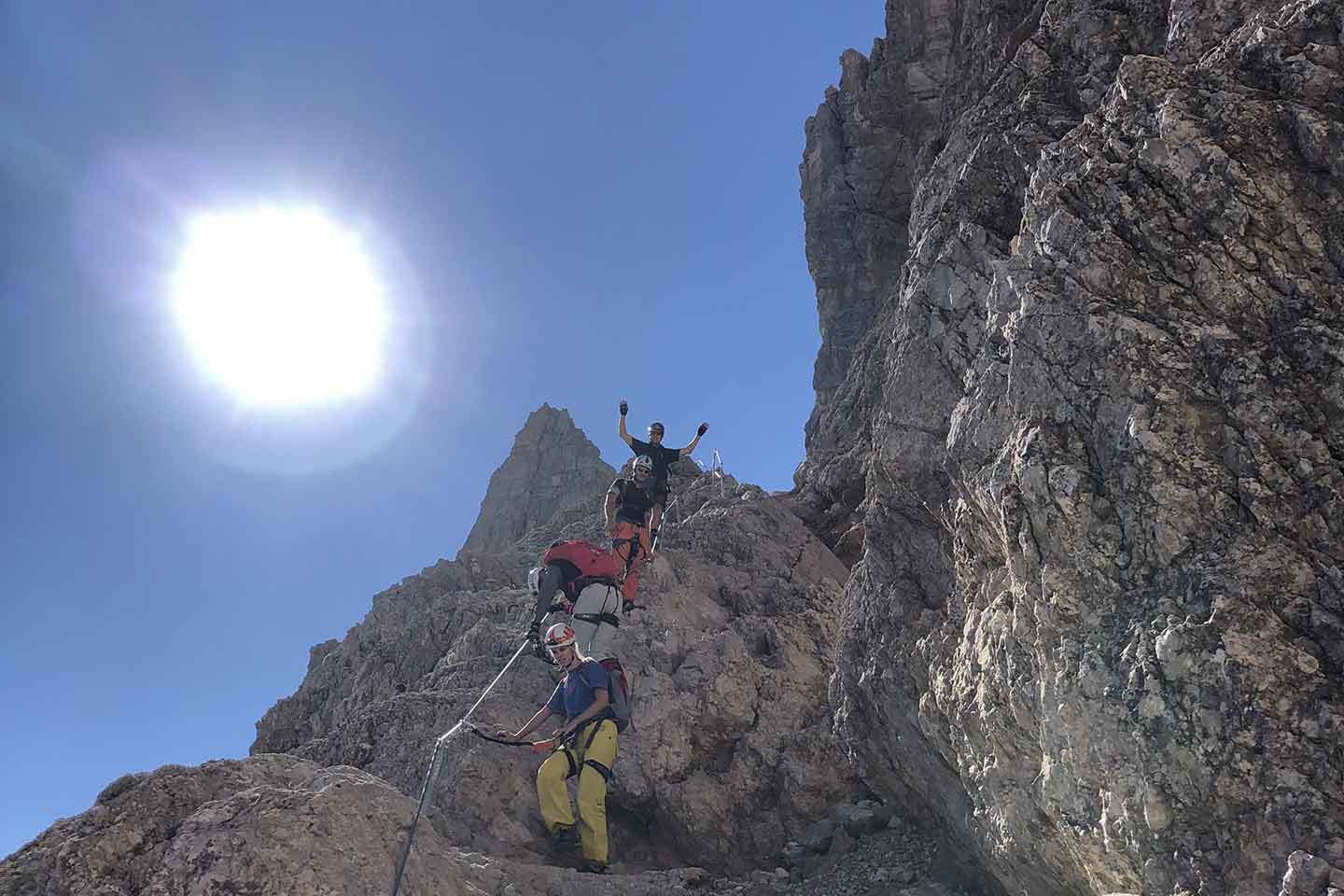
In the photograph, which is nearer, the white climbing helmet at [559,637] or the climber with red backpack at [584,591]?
the white climbing helmet at [559,637]

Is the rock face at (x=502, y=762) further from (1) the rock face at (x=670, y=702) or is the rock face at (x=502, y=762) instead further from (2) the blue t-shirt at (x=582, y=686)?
(2) the blue t-shirt at (x=582, y=686)

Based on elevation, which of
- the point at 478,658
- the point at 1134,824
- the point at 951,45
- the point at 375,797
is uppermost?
the point at 951,45

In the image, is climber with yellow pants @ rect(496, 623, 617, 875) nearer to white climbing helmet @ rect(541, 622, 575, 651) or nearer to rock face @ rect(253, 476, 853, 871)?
white climbing helmet @ rect(541, 622, 575, 651)

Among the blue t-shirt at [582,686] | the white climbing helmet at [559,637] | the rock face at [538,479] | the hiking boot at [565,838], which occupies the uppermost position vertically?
the rock face at [538,479]

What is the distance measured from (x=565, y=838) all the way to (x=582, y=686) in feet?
6.26

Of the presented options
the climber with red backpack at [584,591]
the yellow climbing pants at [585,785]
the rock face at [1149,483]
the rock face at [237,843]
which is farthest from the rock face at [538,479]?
the rock face at [1149,483]

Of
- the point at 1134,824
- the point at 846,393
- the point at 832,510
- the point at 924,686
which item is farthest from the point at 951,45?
the point at 1134,824

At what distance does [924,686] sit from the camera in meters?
9.14

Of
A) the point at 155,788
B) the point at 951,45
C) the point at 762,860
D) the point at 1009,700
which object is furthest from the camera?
the point at 951,45

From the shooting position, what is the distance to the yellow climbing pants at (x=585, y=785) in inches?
432

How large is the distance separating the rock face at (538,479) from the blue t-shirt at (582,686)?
4497cm

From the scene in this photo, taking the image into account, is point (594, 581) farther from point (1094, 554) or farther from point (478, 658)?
point (1094, 554)

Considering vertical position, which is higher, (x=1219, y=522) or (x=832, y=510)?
(x=832, y=510)

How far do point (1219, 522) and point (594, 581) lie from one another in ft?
38.3
